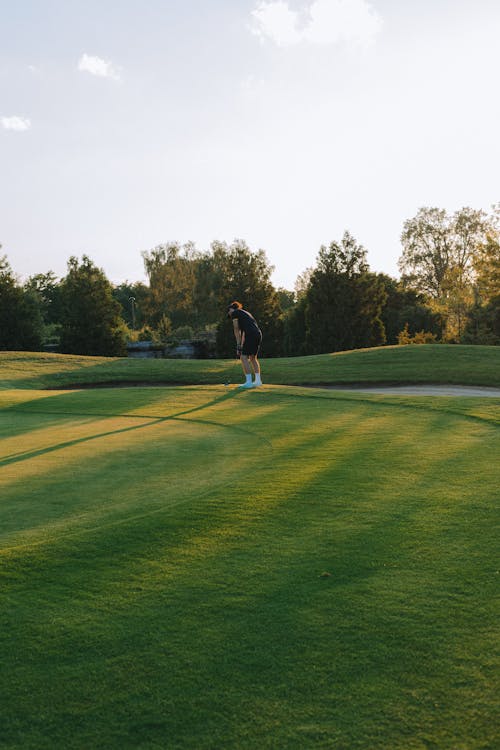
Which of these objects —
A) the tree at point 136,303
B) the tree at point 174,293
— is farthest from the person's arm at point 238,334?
the tree at point 174,293

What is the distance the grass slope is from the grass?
1267 centimetres

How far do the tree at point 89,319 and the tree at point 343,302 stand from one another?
12.1 meters

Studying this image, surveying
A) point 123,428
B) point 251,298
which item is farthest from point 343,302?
point 123,428

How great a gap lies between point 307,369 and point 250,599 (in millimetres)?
18436

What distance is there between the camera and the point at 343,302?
119 ft

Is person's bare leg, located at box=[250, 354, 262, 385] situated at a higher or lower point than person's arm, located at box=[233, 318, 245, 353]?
lower

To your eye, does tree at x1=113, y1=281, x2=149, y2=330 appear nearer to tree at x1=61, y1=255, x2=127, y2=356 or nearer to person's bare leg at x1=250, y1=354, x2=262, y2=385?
tree at x1=61, y1=255, x2=127, y2=356

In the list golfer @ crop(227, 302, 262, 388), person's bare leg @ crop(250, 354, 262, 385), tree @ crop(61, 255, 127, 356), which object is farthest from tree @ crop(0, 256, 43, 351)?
golfer @ crop(227, 302, 262, 388)

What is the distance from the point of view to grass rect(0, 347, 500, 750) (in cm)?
229

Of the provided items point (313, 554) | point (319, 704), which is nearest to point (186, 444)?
point (313, 554)

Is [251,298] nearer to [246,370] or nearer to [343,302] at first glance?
[343,302]

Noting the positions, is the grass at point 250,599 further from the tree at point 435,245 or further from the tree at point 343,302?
the tree at point 435,245

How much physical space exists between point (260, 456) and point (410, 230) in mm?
62141

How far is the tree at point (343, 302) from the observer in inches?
1430
